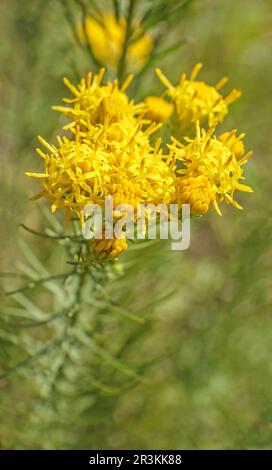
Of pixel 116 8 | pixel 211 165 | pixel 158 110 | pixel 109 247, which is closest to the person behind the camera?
pixel 109 247

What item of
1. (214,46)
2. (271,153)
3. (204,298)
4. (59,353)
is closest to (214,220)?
(204,298)

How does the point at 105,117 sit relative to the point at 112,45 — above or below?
below

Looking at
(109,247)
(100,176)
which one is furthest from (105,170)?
(109,247)

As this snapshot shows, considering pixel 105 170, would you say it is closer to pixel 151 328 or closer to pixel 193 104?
pixel 193 104

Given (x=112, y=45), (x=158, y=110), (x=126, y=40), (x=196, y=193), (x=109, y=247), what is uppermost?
(x=112, y=45)

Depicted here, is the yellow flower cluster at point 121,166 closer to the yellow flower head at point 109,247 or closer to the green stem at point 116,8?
the yellow flower head at point 109,247

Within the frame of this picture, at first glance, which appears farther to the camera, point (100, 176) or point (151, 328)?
point (151, 328)

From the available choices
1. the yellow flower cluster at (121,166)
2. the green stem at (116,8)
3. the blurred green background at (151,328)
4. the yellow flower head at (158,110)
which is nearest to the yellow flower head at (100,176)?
the yellow flower cluster at (121,166)
